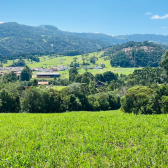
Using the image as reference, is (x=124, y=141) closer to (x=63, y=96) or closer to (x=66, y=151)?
(x=66, y=151)

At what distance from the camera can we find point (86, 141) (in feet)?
35.4

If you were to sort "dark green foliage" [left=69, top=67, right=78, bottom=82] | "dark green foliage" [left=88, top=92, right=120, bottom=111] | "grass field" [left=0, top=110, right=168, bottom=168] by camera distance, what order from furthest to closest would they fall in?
"dark green foliage" [left=69, top=67, right=78, bottom=82], "dark green foliage" [left=88, top=92, right=120, bottom=111], "grass field" [left=0, top=110, right=168, bottom=168]

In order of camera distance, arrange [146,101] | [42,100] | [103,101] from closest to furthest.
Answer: [146,101], [42,100], [103,101]

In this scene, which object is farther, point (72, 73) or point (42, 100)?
point (72, 73)

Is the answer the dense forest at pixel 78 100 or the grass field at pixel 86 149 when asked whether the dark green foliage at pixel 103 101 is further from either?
the grass field at pixel 86 149

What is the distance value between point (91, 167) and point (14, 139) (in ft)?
22.5

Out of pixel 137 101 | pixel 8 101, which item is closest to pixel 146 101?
pixel 137 101

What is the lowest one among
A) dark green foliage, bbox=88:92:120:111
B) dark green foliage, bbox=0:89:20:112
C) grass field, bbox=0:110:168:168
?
dark green foliage, bbox=88:92:120:111

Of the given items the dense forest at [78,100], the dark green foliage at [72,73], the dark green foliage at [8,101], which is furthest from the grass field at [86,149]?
the dark green foliage at [72,73]

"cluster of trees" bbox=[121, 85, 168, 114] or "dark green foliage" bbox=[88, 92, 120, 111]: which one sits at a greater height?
"cluster of trees" bbox=[121, 85, 168, 114]

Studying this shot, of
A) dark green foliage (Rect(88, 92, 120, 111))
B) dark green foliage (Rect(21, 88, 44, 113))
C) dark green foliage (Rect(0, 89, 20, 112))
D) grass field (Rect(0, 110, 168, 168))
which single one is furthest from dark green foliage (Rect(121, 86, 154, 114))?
dark green foliage (Rect(0, 89, 20, 112))

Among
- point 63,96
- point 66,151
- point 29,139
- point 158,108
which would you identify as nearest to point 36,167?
point 66,151

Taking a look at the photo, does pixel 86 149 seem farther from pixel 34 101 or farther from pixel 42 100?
pixel 34 101

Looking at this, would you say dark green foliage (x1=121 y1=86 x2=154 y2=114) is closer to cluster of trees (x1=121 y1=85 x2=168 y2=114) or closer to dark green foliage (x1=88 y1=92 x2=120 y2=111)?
cluster of trees (x1=121 y1=85 x2=168 y2=114)
